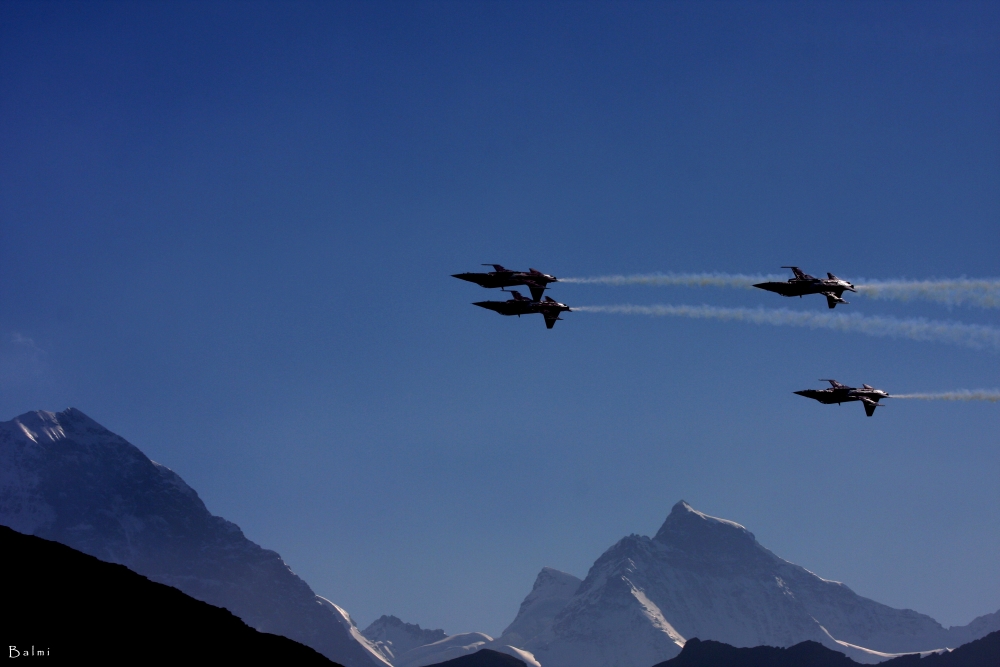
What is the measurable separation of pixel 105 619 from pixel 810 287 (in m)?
94.4

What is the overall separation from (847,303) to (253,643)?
288 ft

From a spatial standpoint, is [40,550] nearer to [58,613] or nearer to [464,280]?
[58,613]

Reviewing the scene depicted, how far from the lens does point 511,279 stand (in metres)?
129

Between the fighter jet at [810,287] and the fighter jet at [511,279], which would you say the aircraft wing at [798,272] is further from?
the fighter jet at [511,279]

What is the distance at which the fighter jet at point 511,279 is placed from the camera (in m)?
128

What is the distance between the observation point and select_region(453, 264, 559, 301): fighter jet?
128m

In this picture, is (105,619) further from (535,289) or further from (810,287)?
(810,287)

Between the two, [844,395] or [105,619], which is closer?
[105,619]

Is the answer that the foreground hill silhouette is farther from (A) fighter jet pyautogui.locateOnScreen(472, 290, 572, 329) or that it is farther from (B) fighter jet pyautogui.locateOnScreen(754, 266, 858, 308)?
(B) fighter jet pyautogui.locateOnScreen(754, 266, 858, 308)

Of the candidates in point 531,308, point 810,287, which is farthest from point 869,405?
point 531,308

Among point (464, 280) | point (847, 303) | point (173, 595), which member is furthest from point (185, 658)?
point (847, 303)

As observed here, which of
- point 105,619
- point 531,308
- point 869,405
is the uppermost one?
point 531,308

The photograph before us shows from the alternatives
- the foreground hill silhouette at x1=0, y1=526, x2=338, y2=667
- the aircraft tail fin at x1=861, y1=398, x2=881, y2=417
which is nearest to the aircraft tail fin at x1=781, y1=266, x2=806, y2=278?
the aircraft tail fin at x1=861, y1=398, x2=881, y2=417

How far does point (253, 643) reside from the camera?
131625 millimetres
